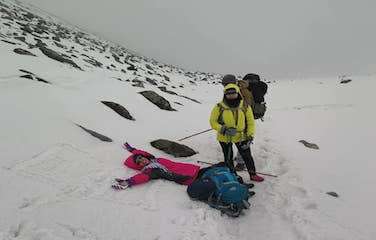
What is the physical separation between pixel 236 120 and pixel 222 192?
1.64 meters

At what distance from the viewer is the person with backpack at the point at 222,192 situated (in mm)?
6133

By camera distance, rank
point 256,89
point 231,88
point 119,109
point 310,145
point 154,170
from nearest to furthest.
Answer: point 231,88, point 154,170, point 256,89, point 119,109, point 310,145

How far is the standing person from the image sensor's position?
23.1 ft

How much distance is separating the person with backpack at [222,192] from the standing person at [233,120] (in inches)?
38.8

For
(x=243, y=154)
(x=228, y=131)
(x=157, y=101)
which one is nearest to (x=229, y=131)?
(x=228, y=131)

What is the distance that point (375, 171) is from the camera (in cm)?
865

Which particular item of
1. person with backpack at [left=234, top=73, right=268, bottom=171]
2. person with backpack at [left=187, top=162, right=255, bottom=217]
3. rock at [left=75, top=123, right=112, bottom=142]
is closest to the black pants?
person with backpack at [left=234, top=73, right=268, bottom=171]

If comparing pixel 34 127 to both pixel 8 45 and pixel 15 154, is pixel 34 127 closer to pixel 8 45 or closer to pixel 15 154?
pixel 15 154

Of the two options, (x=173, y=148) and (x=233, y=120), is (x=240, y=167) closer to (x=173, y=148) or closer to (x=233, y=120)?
(x=233, y=120)

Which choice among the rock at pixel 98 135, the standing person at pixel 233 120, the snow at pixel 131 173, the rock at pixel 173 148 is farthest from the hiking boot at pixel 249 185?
the rock at pixel 98 135

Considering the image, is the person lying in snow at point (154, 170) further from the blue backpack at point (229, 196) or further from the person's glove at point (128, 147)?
the blue backpack at point (229, 196)

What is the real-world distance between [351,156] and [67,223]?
25.7ft

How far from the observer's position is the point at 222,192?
618 centimetres

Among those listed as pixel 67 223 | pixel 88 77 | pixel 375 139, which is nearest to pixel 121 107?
pixel 88 77
